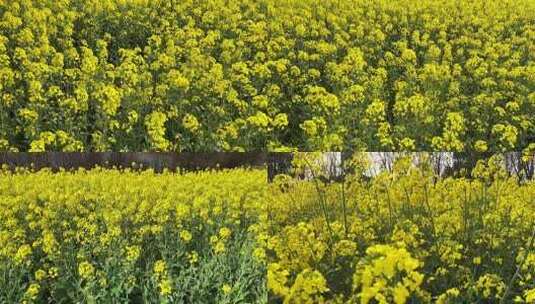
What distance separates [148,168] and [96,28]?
2.22m

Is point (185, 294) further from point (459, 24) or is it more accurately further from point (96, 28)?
point (459, 24)

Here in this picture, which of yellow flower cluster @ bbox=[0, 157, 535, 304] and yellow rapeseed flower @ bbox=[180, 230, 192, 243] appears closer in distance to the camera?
yellow flower cluster @ bbox=[0, 157, 535, 304]

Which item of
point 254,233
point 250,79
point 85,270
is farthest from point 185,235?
point 250,79

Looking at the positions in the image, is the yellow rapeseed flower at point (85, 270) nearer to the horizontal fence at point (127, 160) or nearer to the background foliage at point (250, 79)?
the background foliage at point (250, 79)

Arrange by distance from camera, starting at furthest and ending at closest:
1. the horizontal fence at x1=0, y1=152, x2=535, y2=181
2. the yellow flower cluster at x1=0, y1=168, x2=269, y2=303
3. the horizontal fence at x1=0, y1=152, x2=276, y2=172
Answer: the horizontal fence at x1=0, y1=152, x2=276, y2=172 → the horizontal fence at x1=0, y1=152, x2=535, y2=181 → the yellow flower cluster at x1=0, y1=168, x2=269, y2=303

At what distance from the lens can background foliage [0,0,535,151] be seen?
5.77 metres

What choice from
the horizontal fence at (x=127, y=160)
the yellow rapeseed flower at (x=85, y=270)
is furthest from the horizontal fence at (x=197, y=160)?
the yellow rapeseed flower at (x=85, y=270)

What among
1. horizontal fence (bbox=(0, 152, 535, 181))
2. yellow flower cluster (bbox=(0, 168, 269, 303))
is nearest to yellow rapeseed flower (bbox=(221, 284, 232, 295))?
yellow flower cluster (bbox=(0, 168, 269, 303))

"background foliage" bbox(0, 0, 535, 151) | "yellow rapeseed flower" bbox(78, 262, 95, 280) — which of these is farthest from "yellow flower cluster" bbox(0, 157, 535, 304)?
"background foliage" bbox(0, 0, 535, 151)

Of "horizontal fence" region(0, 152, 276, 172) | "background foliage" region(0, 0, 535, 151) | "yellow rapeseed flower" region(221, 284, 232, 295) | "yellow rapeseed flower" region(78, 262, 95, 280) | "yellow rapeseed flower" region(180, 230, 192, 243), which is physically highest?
"background foliage" region(0, 0, 535, 151)

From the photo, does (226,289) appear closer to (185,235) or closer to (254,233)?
(185,235)

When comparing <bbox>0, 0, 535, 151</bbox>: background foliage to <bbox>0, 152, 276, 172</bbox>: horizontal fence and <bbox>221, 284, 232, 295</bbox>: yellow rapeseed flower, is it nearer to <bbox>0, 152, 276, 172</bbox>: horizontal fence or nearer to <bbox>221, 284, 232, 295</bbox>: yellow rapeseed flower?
<bbox>0, 152, 276, 172</bbox>: horizontal fence

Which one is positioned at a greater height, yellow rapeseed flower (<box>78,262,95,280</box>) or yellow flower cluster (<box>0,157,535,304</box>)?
yellow flower cluster (<box>0,157,535,304</box>)

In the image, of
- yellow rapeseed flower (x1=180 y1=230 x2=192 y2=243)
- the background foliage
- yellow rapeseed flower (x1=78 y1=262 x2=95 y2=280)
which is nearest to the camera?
yellow rapeseed flower (x1=78 y1=262 x2=95 y2=280)
